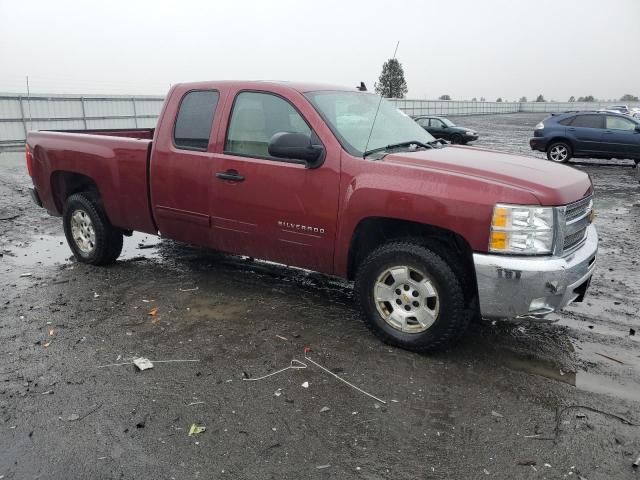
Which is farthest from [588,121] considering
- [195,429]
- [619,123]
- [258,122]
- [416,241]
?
[195,429]

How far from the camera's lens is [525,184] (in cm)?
356

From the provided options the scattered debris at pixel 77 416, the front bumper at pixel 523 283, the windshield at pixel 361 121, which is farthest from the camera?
the windshield at pixel 361 121

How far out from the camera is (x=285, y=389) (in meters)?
3.49

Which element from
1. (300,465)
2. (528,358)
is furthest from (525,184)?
(300,465)

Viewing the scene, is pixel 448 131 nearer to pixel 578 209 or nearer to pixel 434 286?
pixel 578 209

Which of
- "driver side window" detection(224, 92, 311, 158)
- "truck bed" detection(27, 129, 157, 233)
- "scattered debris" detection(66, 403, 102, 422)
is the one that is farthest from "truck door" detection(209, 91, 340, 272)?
"scattered debris" detection(66, 403, 102, 422)

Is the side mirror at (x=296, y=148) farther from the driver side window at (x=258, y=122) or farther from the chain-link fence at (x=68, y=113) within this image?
the chain-link fence at (x=68, y=113)

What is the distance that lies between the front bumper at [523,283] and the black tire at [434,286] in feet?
0.68

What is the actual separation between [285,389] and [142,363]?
1076 millimetres

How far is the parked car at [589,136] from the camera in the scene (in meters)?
16.1

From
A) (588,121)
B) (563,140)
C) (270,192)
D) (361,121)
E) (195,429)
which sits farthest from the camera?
(563,140)

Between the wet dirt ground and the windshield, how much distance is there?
151cm

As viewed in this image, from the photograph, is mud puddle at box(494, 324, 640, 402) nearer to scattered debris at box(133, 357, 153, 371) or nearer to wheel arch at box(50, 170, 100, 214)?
scattered debris at box(133, 357, 153, 371)

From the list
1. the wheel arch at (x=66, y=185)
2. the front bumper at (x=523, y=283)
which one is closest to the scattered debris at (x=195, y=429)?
the front bumper at (x=523, y=283)
